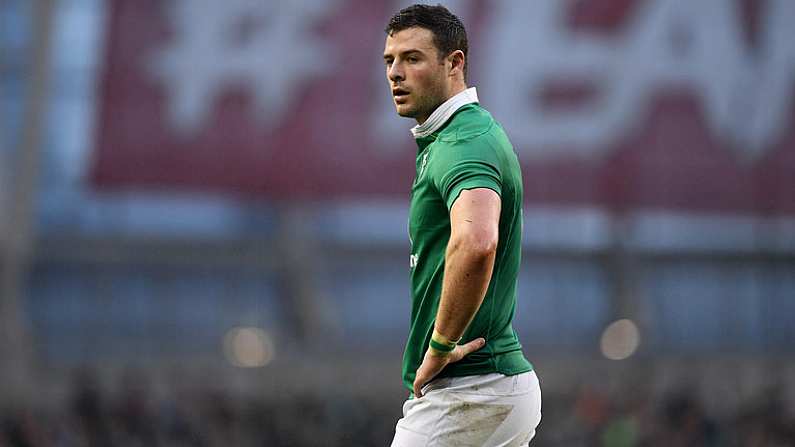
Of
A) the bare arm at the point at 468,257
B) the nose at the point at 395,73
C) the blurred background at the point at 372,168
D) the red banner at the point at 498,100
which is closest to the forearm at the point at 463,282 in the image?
the bare arm at the point at 468,257

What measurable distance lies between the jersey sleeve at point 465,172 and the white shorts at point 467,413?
2.12 feet

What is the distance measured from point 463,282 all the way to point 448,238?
354 millimetres

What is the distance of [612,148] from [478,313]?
546 inches

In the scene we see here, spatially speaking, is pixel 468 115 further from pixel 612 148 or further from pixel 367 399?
pixel 367 399

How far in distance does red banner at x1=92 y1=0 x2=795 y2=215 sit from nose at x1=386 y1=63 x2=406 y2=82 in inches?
497

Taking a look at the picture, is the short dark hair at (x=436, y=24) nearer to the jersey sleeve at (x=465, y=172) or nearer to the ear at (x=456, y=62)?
the ear at (x=456, y=62)

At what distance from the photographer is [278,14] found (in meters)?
17.3

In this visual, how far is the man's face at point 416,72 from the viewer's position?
14.7 feet

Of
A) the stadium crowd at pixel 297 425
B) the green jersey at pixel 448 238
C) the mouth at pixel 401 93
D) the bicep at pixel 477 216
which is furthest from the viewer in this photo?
the stadium crowd at pixel 297 425

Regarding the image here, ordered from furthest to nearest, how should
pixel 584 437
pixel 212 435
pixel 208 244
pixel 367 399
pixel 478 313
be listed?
pixel 208 244
pixel 367 399
pixel 212 435
pixel 584 437
pixel 478 313

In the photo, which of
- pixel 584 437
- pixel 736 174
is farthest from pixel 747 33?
pixel 584 437

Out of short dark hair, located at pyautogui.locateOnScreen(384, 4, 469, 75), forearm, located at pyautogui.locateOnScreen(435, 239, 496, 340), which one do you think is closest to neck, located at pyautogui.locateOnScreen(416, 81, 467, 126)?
short dark hair, located at pyautogui.locateOnScreen(384, 4, 469, 75)

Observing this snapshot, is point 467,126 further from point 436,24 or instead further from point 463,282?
point 463,282

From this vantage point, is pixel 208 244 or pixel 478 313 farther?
pixel 208 244
